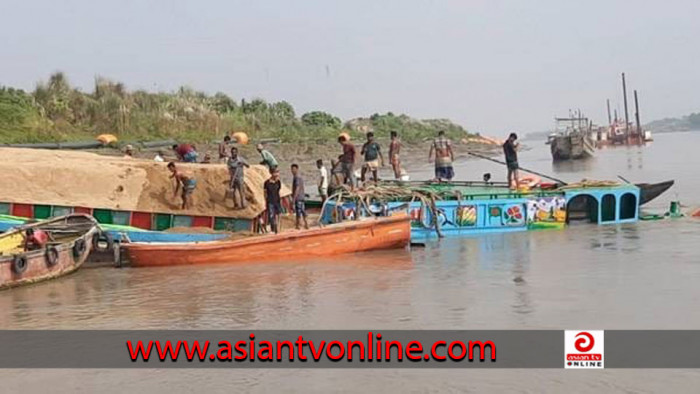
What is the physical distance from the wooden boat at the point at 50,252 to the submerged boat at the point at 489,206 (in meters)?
4.93

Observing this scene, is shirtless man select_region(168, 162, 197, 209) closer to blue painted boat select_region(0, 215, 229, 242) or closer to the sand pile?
the sand pile

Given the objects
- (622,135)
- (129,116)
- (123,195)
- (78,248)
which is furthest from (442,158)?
(622,135)

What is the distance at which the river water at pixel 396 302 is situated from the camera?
8.30 metres

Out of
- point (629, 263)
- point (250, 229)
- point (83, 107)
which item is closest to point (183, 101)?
point (83, 107)

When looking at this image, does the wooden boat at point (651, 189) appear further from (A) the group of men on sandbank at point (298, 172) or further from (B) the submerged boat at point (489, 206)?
(A) the group of men on sandbank at point (298, 172)

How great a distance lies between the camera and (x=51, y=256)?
14.5m

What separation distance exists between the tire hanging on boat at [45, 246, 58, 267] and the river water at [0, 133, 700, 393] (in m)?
0.32

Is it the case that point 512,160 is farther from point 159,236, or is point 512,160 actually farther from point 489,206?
point 159,236

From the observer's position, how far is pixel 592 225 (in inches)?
826

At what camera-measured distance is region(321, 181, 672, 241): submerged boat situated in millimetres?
18250

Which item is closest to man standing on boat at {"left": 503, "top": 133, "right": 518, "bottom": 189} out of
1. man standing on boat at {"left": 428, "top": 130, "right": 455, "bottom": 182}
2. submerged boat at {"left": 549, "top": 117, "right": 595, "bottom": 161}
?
man standing on boat at {"left": 428, "top": 130, "right": 455, "bottom": 182}

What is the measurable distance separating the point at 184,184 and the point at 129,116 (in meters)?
20.7

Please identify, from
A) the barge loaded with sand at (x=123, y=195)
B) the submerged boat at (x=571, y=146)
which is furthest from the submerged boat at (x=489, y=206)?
the submerged boat at (x=571, y=146)

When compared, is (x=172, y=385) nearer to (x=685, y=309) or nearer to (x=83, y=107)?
(x=685, y=309)
